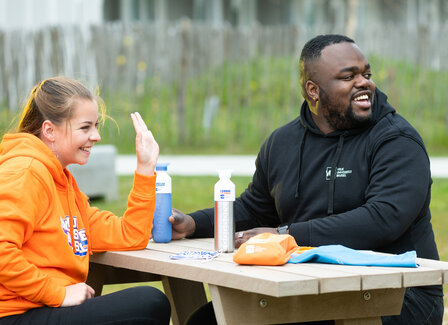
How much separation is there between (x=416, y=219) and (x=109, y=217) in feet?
4.23

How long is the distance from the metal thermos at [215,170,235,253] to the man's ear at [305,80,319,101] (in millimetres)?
695

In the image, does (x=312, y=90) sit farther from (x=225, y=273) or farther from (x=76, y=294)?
(x=76, y=294)

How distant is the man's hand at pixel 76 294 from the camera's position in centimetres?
301

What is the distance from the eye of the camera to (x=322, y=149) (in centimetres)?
370

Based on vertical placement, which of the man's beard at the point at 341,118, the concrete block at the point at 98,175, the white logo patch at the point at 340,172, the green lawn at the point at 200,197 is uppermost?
the man's beard at the point at 341,118

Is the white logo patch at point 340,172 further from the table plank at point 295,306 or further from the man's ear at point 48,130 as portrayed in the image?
the man's ear at point 48,130

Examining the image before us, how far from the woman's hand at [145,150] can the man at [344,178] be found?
38 centimetres

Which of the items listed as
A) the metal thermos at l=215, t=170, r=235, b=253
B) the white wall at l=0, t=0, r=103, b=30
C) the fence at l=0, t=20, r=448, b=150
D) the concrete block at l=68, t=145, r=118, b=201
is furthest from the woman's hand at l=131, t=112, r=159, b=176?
the white wall at l=0, t=0, r=103, b=30

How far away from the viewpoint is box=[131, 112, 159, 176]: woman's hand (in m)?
3.38

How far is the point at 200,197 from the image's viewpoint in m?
Answer: 8.59

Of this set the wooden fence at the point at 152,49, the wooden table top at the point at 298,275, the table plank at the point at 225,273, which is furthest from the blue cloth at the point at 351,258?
the wooden fence at the point at 152,49

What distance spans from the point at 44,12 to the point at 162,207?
12.6 meters

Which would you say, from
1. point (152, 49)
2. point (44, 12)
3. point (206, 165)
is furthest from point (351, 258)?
point (44, 12)

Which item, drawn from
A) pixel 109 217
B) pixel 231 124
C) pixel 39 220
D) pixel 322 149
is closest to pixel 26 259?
pixel 39 220
